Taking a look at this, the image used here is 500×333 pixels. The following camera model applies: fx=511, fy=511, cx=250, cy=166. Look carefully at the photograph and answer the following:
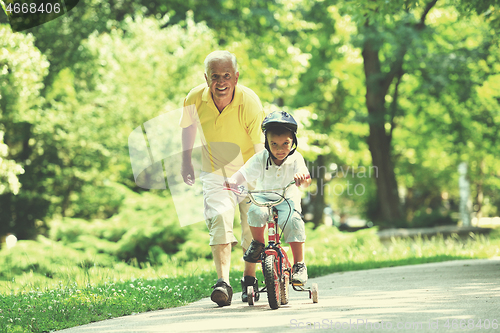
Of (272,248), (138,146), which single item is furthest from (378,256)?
(138,146)

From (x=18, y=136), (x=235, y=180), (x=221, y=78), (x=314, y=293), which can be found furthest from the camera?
(x=18, y=136)

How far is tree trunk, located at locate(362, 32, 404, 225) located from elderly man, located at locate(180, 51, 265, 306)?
1520 centimetres

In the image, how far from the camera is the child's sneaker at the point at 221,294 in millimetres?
4371

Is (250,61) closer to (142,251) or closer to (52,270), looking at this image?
(142,251)

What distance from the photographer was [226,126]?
4742 mm

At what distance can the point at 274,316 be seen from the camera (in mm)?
3844

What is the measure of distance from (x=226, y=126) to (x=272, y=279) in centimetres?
149

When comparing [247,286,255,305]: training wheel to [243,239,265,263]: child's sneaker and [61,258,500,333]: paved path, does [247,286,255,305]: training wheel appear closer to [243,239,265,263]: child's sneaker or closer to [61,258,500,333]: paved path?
[61,258,500,333]: paved path

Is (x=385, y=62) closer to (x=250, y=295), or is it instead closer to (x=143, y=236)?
(x=143, y=236)

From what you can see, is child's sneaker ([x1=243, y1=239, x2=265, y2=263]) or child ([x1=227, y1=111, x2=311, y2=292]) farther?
child's sneaker ([x1=243, y1=239, x2=265, y2=263])

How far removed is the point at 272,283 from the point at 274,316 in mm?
315

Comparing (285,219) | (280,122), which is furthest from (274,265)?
(280,122)

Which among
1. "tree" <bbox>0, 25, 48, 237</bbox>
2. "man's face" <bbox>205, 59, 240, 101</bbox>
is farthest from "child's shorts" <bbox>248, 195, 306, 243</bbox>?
"tree" <bbox>0, 25, 48, 237</bbox>

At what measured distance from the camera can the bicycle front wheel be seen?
4.06 metres
